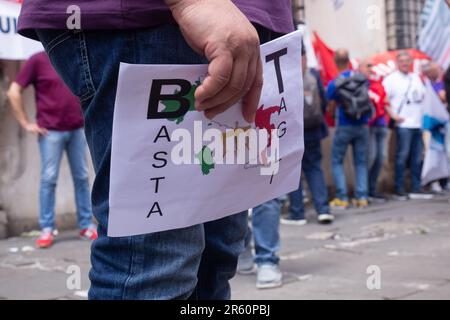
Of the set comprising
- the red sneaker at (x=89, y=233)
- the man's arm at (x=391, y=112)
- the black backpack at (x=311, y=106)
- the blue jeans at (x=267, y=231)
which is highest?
the black backpack at (x=311, y=106)

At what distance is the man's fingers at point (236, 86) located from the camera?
1444 millimetres

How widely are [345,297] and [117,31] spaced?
255 cm

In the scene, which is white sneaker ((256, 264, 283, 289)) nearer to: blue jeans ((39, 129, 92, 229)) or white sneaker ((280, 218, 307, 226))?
blue jeans ((39, 129, 92, 229))

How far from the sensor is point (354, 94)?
793 centimetres

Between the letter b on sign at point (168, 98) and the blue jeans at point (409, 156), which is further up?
the letter b on sign at point (168, 98)

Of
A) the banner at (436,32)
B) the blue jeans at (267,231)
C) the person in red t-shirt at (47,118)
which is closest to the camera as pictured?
the blue jeans at (267,231)

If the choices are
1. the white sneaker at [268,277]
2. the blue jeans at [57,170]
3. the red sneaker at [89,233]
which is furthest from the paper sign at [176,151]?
the red sneaker at [89,233]

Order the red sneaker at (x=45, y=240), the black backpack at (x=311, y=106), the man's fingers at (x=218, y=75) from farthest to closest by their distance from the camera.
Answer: the black backpack at (x=311, y=106)
the red sneaker at (x=45, y=240)
the man's fingers at (x=218, y=75)

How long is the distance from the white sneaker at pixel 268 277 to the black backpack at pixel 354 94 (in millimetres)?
4057

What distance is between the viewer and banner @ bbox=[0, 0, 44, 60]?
5.88m

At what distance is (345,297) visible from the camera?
378cm

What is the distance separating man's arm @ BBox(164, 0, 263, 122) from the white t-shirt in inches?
312

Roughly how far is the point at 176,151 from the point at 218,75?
0.24m

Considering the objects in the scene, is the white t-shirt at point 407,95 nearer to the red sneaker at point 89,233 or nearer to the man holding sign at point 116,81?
the red sneaker at point 89,233
